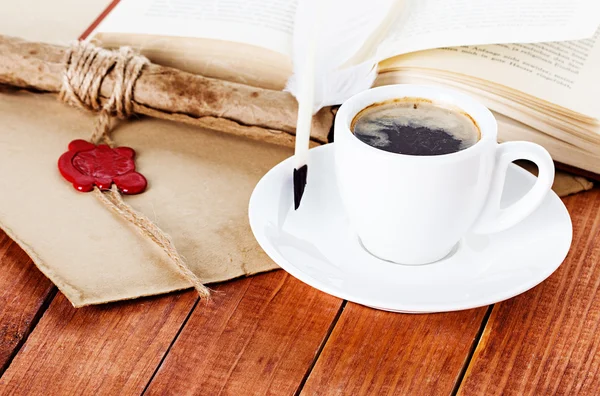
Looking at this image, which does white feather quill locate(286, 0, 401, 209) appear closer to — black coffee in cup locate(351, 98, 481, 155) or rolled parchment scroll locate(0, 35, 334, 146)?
rolled parchment scroll locate(0, 35, 334, 146)

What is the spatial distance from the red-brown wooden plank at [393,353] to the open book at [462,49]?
394mm

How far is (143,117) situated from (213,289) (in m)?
0.51

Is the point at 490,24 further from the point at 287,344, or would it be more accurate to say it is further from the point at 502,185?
the point at 287,344

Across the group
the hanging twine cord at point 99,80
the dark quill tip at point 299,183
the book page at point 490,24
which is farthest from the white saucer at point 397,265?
the hanging twine cord at point 99,80

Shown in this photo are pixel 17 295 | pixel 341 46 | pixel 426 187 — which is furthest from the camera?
pixel 341 46

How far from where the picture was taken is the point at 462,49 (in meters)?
1.22

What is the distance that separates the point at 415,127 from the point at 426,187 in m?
0.12

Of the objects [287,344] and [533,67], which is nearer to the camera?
[287,344]

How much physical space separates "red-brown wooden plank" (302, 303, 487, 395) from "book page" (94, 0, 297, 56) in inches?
22.7

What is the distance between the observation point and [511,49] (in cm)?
122

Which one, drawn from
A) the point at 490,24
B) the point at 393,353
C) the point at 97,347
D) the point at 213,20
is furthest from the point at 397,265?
the point at 213,20

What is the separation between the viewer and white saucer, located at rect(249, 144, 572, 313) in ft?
2.79

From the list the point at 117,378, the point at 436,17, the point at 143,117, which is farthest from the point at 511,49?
the point at 117,378

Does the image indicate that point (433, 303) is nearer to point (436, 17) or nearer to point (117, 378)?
point (117, 378)
